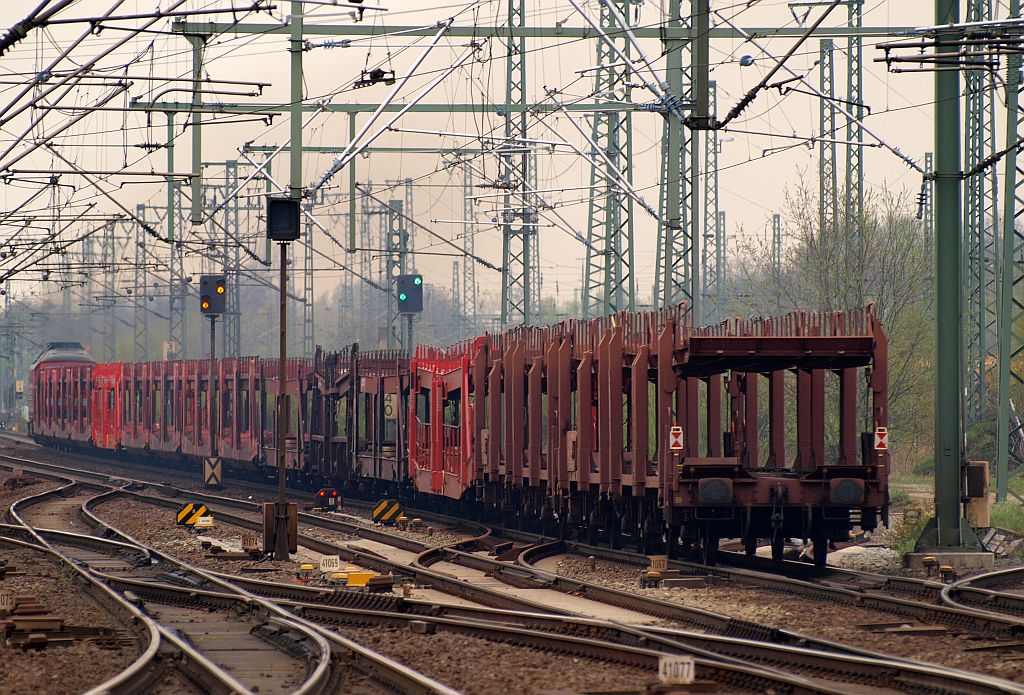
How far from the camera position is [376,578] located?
18.3 meters

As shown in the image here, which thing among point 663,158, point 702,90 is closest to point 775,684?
point 702,90

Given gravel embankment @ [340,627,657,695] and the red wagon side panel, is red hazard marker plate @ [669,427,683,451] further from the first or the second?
the red wagon side panel

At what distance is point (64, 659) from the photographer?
12945 millimetres

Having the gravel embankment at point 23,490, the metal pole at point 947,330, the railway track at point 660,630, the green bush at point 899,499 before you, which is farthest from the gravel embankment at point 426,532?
the green bush at point 899,499

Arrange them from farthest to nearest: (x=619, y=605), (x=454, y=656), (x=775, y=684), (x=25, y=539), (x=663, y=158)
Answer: (x=663, y=158) < (x=25, y=539) < (x=619, y=605) < (x=454, y=656) < (x=775, y=684)

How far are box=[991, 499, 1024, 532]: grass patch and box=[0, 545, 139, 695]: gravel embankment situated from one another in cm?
1530

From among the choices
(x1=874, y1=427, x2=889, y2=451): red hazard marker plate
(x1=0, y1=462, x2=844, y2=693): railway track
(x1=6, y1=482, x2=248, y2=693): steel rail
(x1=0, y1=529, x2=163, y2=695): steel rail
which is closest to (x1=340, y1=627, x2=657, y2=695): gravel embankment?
(x1=0, y1=462, x2=844, y2=693): railway track

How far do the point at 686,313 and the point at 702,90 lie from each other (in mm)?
3248

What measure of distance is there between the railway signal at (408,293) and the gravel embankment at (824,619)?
20.7 meters

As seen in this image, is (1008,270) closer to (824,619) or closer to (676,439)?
(676,439)

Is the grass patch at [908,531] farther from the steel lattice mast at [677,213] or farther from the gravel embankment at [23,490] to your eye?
the gravel embankment at [23,490]

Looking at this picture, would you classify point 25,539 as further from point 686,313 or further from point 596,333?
point 686,313

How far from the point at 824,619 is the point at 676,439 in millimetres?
5037

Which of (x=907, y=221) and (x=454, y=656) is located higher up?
(x=907, y=221)
